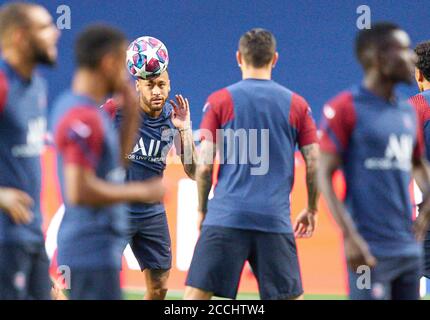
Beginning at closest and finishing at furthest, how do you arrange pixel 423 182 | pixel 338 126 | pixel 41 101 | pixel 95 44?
pixel 95 44
pixel 338 126
pixel 41 101
pixel 423 182

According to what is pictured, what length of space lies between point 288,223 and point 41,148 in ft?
6.51

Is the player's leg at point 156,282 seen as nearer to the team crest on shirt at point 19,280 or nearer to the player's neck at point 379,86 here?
the team crest on shirt at point 19,280

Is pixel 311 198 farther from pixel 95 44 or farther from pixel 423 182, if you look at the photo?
pixel 95 44

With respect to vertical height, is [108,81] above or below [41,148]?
above

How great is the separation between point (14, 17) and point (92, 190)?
1209mm

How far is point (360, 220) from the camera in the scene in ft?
18.1

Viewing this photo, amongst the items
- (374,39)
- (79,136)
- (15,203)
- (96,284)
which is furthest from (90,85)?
(374,39)

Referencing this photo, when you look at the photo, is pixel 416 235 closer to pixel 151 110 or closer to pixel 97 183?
pixel 97 183

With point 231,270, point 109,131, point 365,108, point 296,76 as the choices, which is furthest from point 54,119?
point 296,76

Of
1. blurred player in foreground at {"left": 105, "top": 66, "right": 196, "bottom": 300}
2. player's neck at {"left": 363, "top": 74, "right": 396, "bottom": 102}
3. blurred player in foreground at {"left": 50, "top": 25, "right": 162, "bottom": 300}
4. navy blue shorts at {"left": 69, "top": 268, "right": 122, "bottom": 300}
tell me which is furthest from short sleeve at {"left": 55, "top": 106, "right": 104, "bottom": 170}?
blurred player in foreground at {"left": 105, "top": 66, "right": 196, "bottom": 300}

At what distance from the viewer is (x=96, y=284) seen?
16.6 feet

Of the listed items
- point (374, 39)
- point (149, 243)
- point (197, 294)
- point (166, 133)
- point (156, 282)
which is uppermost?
point (374, 39)

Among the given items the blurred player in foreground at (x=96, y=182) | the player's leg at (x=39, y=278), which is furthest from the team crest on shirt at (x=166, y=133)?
the blurred player in foreground at (x=96, y=182)

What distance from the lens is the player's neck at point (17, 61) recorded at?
554cm
